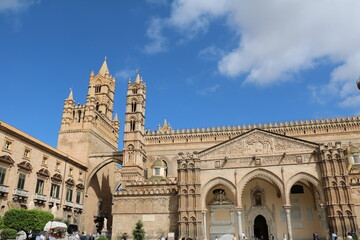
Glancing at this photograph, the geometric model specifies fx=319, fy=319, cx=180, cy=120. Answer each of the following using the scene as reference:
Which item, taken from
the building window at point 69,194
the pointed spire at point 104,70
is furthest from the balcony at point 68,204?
the pointed spire at point 104,70

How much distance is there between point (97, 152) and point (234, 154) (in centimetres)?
2348

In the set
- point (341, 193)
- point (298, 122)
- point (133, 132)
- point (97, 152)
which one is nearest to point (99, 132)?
point (97, 152)

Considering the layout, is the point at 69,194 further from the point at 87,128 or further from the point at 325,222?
the point at 325,222

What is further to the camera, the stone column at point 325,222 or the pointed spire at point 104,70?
the pointed spire at point 104,70

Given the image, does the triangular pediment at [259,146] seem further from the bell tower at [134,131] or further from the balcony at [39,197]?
the balcony at [39,197]

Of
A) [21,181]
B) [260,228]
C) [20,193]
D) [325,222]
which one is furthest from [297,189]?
[21,181]

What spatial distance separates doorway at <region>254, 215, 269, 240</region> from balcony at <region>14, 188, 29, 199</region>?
2247 centimetres

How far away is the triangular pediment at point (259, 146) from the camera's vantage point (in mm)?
29609

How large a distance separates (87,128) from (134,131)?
6928 mm

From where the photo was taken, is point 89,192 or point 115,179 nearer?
point 89,192

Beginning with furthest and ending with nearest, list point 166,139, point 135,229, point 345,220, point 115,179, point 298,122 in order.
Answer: point 115,179
point 166,139
point 298,122
point 135,229
point 345,220

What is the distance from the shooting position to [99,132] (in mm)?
48375

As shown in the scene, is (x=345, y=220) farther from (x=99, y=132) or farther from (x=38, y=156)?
(x=99, y=132)

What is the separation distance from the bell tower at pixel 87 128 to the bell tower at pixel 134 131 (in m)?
5.45
